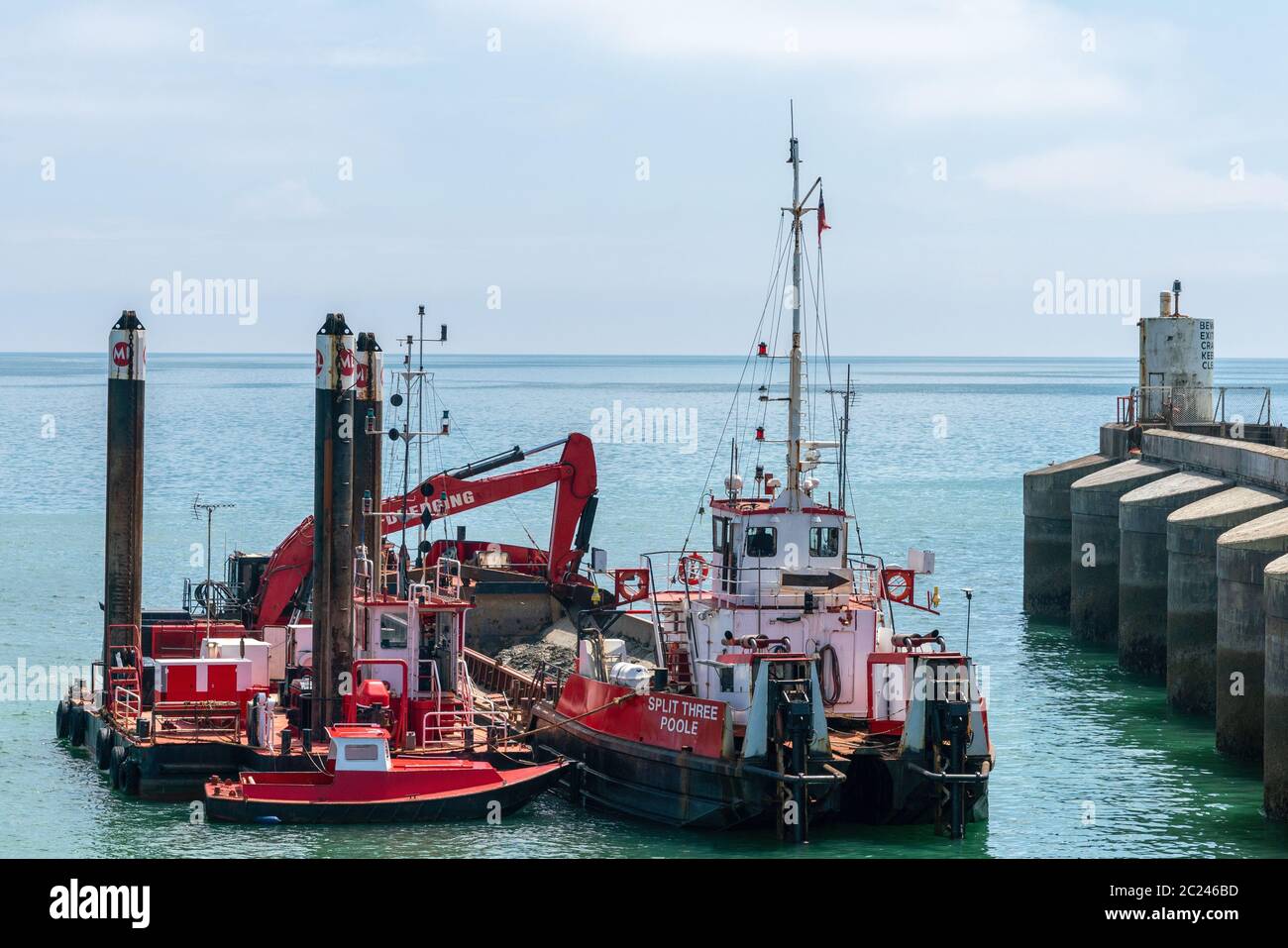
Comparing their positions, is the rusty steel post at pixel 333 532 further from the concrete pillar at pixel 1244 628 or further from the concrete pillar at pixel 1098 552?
the concrete pillar at pixel 1098 552

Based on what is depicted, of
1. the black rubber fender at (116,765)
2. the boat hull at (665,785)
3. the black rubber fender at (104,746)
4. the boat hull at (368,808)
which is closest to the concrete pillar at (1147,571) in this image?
the boat hull at (665,785)

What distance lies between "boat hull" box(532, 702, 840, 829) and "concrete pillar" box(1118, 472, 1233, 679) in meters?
17.5

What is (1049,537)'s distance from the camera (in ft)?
184

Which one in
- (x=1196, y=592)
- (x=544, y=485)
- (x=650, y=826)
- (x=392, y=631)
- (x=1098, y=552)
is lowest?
(x=650, y=826)

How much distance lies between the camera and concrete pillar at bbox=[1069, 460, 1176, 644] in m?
50.7

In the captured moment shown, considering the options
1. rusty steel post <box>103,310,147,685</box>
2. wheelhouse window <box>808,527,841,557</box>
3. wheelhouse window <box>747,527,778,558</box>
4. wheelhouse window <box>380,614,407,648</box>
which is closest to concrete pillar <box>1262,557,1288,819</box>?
wheelhouse window <box>808,527,841,557</box>

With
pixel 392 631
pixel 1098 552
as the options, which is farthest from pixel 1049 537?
pixel 392 631

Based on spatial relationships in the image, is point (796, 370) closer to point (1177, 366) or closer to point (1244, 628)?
point (1244, 628)

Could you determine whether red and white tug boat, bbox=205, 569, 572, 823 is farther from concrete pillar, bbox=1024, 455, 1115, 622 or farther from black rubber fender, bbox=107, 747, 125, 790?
concrete pillar, bbox=1024, 455, 1115, 622

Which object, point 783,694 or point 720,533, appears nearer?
point 783,694

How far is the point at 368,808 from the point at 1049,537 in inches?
1257

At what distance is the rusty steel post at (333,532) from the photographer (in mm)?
31422

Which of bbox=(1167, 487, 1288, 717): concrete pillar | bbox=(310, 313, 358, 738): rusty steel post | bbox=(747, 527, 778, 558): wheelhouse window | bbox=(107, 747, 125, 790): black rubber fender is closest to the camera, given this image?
bbox=(310, 313, 358, 738): rusty steel post

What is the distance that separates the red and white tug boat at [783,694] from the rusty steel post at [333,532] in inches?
170
